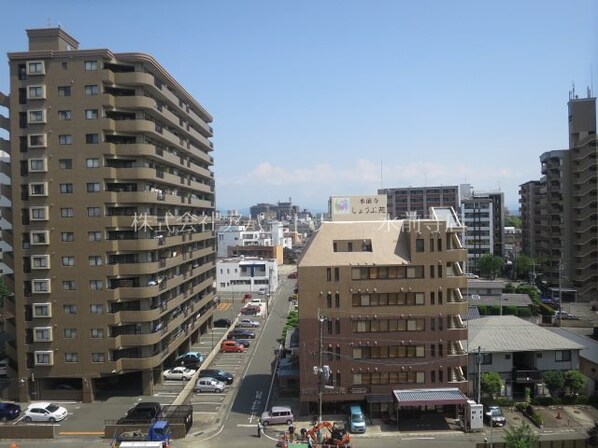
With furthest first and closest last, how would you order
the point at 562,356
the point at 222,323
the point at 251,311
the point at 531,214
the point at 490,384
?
the point at 531,214, the point at 251,311, the point at 222,323, the point at 562,356, the point at 490,384

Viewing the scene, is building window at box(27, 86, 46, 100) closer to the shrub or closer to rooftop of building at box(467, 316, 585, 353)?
rooftop of building at box(467, 316, 585, 353)

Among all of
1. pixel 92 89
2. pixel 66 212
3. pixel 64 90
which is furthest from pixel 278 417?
pixel 64 90

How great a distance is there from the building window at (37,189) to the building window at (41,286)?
4.69m

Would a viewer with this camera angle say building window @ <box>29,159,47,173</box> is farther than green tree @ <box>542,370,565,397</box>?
Yes

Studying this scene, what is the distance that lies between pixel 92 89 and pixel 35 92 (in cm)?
303

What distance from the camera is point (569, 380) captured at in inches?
1099

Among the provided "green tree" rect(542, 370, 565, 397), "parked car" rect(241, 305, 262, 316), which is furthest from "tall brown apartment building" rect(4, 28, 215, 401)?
"parked car" rect(241, 305, 262, 316)

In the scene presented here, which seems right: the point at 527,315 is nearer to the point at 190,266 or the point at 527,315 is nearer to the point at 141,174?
the point at 190,266

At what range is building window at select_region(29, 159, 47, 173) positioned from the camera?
93.0 ft

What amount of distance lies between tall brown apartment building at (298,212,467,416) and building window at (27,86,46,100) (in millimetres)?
16807

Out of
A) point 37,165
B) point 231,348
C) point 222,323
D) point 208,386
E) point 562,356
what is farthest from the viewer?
point 222,323

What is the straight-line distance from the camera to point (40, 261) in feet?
93.5

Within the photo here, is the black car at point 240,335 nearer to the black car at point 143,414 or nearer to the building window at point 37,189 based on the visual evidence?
the black car at point 143,414

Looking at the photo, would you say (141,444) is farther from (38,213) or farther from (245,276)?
(245,276)
